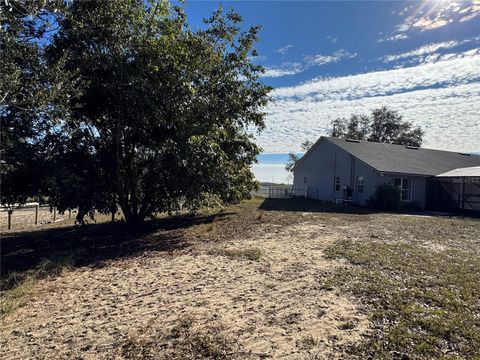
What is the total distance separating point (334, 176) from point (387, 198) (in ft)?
18.8

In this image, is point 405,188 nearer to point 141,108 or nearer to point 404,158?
point 404,158

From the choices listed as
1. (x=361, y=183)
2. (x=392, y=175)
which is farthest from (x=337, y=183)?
(x=392, y=175)

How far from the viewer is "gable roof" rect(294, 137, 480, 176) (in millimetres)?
23141

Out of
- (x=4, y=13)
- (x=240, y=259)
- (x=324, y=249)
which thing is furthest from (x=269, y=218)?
(x=4, y=13)

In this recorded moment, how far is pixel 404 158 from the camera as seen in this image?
2591cm

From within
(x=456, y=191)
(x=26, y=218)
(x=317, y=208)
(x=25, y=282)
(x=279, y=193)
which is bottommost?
(x=26, y=218)

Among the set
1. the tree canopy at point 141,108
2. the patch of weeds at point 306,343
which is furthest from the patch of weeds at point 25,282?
the patch of weeds at point 306,343

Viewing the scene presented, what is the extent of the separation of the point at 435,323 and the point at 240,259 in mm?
4123

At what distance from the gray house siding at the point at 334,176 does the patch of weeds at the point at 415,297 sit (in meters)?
15.1

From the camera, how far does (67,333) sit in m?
4.29

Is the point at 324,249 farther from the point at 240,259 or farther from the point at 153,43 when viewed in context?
the point at 153,43

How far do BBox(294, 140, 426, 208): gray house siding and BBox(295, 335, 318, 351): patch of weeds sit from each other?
790 inches

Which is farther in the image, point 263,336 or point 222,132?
point 222,132

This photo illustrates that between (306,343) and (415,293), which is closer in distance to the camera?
(306,343)
